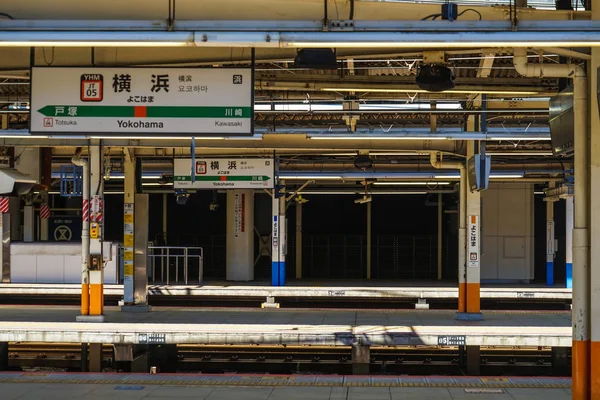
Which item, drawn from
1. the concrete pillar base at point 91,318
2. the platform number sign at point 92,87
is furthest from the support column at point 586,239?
the concrete pillar base at point 91,318

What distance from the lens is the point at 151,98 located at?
7.85 meters

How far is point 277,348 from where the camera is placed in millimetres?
16219

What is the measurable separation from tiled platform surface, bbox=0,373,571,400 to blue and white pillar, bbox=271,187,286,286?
35.2 feet

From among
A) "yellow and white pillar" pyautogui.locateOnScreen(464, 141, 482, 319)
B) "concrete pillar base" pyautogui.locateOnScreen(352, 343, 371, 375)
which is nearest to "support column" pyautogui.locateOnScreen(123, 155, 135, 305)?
"concrete pillar base" pyautogui.locateOnScreen(352, 343, 371, 375)

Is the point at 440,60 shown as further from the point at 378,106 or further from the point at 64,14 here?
the point at 378,106

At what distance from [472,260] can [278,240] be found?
24.8 feet

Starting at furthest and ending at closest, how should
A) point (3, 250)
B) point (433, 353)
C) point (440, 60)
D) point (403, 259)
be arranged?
point (403, 259) < point (3, 250) < point (433, 353) < point (440, 60)

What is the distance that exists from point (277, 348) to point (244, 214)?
7816mm

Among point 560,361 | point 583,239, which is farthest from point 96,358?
point 583,239

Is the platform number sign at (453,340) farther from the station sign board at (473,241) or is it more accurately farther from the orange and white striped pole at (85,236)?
the orange and white striped pole at (85,236)

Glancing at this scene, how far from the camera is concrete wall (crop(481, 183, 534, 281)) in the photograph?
2441 cm

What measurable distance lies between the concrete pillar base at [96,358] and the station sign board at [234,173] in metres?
3.63

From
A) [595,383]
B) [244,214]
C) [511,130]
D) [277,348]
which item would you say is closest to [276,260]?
[244,214]

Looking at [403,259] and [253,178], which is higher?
[253,178]
